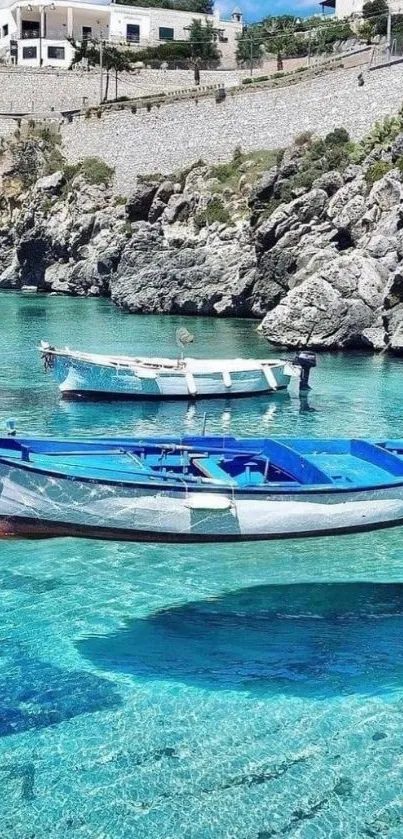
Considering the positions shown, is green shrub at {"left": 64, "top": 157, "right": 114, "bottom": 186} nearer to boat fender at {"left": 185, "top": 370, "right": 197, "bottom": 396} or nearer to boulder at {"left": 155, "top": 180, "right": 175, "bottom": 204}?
boulder at {"left": 155, "top": 180, "right": 175, "bottom": 204}

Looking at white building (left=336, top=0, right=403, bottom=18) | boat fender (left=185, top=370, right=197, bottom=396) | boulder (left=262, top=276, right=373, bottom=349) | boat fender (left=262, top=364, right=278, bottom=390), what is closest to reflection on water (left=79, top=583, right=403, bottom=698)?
boat fender (left=185, top=370, right=197, bottom=396)

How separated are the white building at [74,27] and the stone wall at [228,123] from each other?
16.7 meters

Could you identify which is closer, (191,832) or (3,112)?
(191,832)

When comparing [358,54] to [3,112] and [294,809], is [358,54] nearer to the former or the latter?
[3,112]

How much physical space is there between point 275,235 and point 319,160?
6.46m

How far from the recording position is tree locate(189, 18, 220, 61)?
73.5 m

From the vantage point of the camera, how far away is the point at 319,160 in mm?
40969

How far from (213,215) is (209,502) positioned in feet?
120

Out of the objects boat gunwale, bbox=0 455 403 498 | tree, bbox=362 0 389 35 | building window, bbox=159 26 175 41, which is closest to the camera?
boat gunwale, bbox=0 455 403 498

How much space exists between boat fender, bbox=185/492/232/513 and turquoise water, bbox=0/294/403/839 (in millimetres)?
587

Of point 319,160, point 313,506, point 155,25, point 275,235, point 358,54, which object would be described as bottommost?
point 313,506

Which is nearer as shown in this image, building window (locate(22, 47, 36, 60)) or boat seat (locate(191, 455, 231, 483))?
boat seat (locate(191, 455, 231, 483))

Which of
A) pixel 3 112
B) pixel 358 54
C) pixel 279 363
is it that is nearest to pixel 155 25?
pixel 3 112

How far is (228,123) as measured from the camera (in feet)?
168
